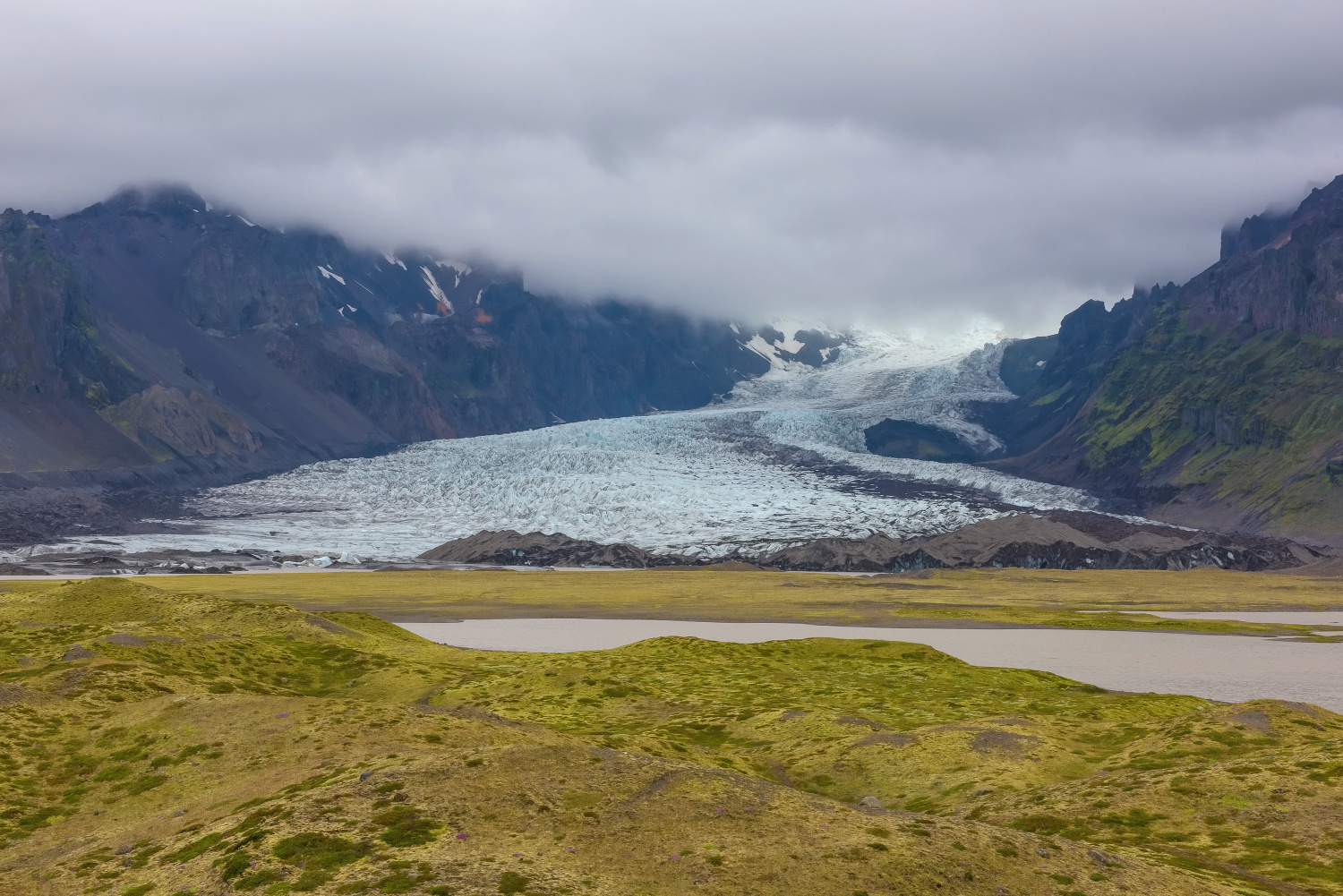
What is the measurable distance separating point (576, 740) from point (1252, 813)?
1668 centimetres

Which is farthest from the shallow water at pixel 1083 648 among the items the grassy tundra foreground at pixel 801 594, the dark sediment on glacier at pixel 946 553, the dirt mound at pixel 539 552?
the dark sediment on glacier at pixel 946 553

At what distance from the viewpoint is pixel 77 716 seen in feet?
93.2

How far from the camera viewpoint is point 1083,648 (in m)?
65.7

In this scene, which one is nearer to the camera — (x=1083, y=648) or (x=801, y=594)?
(x=1083, y=648)

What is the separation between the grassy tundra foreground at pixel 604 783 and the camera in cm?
1822

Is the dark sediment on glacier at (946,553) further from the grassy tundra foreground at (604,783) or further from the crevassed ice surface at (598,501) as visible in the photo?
the grassy tundra foreground at (604,783)

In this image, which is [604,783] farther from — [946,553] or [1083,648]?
[946,553]

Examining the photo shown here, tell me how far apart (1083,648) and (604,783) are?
51.7 m

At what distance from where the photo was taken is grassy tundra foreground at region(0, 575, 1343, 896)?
18.2 metres

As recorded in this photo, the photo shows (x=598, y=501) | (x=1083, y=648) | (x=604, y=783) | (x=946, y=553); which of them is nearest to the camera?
(x=604, y=783)

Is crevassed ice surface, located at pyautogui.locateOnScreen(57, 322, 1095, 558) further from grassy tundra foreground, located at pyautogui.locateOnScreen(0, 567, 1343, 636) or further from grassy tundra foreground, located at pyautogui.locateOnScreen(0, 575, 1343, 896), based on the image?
grassy tundra foreground, located at pyautogui.locateOnScreen(0, 575, 1343, 896)

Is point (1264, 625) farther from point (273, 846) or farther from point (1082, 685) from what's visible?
Result: point (273, 846)

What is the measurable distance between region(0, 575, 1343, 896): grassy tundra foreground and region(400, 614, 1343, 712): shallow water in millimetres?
8940

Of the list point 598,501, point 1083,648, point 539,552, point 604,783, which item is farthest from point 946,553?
point 604,783
